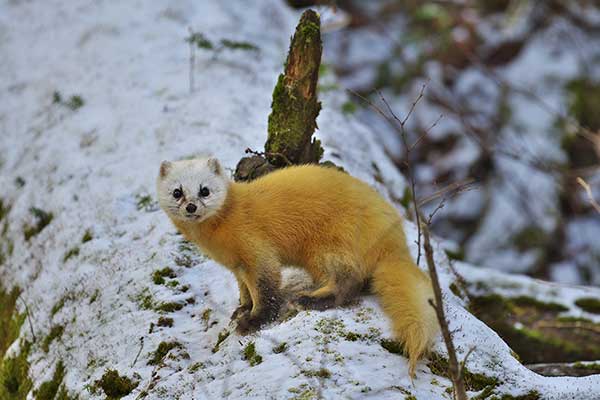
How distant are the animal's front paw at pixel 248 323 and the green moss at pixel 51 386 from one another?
1.21m

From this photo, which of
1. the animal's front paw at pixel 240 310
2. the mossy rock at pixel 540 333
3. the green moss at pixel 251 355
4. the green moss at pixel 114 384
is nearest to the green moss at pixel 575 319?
the mossy rock at pixel 540 333

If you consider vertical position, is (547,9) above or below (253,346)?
above

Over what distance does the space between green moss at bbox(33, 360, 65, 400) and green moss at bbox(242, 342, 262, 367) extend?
4.23ft

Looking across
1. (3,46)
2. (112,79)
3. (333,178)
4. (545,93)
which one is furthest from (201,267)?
(545,93)

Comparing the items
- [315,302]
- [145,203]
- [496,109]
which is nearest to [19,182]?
[145,203]

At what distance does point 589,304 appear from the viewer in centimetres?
585

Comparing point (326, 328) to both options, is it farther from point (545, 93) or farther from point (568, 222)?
point (545, 93)

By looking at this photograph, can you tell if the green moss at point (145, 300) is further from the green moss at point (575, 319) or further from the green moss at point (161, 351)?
the green moss at point (575, 319)

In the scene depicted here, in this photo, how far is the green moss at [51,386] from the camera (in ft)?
13.6

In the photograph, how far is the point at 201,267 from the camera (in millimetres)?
4641

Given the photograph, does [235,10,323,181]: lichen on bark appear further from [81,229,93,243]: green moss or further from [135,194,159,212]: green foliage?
[81,229,93,243]: green moss

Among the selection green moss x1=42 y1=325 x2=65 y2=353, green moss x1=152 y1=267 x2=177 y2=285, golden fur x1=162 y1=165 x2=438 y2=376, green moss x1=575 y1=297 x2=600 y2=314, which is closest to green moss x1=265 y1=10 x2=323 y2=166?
golden fur x1=162 y1=165 x2=438 y2=376

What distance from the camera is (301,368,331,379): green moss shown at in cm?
341

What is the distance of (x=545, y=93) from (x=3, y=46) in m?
7.83
